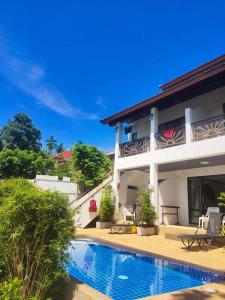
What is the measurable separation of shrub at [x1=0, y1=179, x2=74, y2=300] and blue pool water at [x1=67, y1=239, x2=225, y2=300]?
0.61 metres

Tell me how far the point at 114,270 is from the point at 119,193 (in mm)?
9610

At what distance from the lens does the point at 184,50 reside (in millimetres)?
15320

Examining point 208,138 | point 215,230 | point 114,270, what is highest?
point 208,138

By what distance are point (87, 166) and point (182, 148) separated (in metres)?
12.3

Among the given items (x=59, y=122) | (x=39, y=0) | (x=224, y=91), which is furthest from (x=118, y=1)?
(x=59, y=122)

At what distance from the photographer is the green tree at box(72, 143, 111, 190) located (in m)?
23.3

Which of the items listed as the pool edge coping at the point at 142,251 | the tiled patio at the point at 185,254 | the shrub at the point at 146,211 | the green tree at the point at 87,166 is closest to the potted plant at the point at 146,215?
the shrub at the point at 146,211

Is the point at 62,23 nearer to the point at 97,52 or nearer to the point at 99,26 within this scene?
the point at 99,26

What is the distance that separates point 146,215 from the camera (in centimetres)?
1302

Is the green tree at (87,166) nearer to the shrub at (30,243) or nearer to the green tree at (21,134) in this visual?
the green tree at (21,134)

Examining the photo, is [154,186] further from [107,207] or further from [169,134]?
[107,207]

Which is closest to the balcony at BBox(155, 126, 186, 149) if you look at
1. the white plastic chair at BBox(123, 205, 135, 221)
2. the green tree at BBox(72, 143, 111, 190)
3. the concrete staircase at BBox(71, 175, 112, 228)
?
the white plastic chair at BBox(123, 205, 135, 221)

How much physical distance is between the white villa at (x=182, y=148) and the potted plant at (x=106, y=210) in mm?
664

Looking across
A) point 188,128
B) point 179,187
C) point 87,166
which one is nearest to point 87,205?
point 179,187
